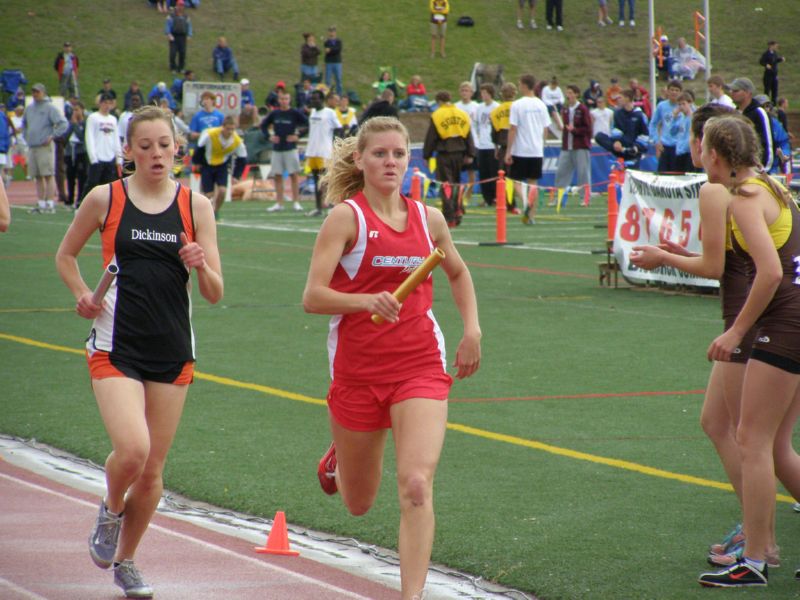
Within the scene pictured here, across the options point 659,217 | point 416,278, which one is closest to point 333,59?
point 659,217

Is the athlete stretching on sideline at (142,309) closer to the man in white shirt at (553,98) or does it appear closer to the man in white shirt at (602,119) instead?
the man in white shirt at (602,119)

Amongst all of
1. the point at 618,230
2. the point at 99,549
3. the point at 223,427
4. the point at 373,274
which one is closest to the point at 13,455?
the point at 223,427

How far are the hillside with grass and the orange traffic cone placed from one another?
45.1 metres

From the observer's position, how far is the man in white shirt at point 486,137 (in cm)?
2859

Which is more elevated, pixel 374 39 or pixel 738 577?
pixel 374 39

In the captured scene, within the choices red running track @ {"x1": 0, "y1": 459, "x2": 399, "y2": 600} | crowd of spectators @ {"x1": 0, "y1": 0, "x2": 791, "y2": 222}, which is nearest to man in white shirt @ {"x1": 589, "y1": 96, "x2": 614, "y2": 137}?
crowd of spectators @ {"x1": 0, "y1": 0, "x2": 791, "y2": 222}

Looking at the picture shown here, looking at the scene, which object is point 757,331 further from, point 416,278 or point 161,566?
point 161,566

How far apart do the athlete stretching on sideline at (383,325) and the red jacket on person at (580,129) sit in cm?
2361

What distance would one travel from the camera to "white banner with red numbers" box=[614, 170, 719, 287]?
50.0 ft

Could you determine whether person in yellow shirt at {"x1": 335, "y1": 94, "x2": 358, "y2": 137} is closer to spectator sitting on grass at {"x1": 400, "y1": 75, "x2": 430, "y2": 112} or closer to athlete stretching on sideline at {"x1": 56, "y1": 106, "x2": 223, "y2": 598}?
spectator sitting on grass at {"x1": 400, "y1": 75, "x2": 430, "y2": 112}

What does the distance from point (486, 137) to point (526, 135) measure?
3862mm

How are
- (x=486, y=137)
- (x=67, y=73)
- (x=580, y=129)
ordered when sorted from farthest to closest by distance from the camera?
(x=67, y=73) → (x=580, y=129) → (x=486, y=137)

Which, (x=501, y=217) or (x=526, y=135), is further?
(x=526, y=135)

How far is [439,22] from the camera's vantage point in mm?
55562
